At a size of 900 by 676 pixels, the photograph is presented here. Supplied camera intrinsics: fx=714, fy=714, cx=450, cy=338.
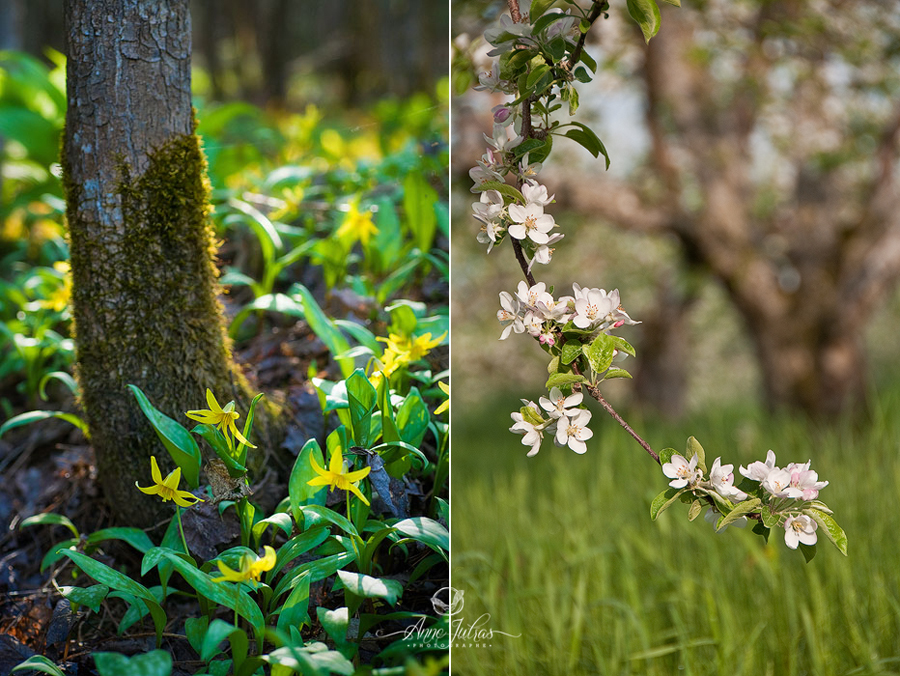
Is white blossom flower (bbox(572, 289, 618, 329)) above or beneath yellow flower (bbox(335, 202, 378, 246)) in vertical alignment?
beneath

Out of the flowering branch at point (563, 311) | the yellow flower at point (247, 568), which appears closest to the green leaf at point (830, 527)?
the flowering branch at point (563, 311)

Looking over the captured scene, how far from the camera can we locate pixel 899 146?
3193 mm

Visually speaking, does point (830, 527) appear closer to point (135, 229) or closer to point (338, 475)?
point (338, 475)

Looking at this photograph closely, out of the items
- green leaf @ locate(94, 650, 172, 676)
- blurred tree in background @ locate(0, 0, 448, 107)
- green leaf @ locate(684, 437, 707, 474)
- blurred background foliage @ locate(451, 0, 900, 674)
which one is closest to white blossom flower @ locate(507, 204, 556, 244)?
green leaf @ locate(684, 437, 707, 474)

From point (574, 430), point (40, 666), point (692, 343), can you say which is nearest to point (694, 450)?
point (574, 430)

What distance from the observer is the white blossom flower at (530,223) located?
30.6 inches

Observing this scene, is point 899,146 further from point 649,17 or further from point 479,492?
point 649,17

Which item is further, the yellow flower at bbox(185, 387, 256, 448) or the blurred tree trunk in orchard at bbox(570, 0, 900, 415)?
the blurred tree trunk in orchard at bbox(570, 0, 900, 415)

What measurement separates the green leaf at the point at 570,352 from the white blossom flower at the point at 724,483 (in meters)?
0.18

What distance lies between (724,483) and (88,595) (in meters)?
0.83

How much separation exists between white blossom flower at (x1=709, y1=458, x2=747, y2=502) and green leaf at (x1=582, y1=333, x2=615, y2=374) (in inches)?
6.1

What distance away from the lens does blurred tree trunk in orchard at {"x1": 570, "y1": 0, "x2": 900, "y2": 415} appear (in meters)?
3.18

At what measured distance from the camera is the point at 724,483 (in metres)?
0.75

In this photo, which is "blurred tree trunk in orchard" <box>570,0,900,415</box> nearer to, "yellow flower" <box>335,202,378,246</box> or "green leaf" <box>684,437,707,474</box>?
"yellow flower" <box>335,202,378,246</box>
